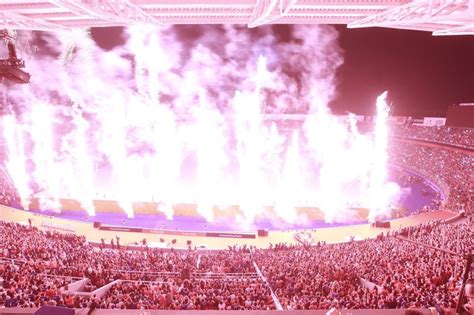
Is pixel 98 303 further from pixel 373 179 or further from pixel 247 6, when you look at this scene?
pixel 373 179

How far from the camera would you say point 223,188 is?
125 ft

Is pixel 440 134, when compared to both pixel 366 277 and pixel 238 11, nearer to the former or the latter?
pixel 366 277

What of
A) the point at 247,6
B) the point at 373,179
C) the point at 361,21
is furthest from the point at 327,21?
the point at 373,179

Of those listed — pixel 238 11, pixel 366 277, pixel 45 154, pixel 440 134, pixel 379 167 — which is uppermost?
pixel 238 11

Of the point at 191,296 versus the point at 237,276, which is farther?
the point at 237,276

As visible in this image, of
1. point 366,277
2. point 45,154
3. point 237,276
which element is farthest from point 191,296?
point 45,154

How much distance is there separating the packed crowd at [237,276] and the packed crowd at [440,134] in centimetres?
3015

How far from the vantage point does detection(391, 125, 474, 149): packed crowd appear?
141 ft

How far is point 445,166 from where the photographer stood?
1533 inches

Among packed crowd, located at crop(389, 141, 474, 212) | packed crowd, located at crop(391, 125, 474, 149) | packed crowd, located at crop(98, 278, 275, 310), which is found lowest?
packed crowd, located at crop(98, 278, 275, 310)

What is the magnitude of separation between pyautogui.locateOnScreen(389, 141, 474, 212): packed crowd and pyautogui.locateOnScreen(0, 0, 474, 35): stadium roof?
62.6ft

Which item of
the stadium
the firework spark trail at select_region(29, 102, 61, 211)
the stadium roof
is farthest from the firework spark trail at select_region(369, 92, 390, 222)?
the firework spark trail at select_region(29, 102, 61, 211)

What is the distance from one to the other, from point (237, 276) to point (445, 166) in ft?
114

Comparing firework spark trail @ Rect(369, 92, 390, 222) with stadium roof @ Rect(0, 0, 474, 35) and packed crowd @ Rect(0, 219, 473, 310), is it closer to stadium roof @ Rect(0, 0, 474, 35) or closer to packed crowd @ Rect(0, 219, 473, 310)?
packed crowd @ Rect(0, 219, 473, 310)
